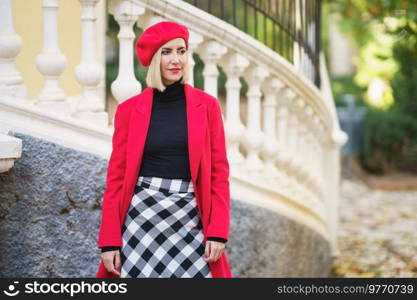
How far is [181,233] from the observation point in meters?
3.13

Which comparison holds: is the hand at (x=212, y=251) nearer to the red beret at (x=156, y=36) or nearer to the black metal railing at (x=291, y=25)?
the red beret at (x=156, y=36)

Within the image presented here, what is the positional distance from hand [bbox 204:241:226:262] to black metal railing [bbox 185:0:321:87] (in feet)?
5.70

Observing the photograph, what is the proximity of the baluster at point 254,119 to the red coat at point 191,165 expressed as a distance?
4.83 feet

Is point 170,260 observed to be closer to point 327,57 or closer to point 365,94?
point 365,94

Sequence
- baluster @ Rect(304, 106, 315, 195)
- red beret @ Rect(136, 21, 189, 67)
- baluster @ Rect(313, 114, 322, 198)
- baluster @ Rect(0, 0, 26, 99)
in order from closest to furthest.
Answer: red beret @ Rect(136, 21, 189, 67)
baluster @ Rect(0, 0, 26, 99)
baluster @ Rect(304, 106, 315, 195)
baluster @ Rect(313, 114, 322, 198)

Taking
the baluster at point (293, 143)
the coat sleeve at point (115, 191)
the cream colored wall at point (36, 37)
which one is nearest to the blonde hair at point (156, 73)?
the coat sleeve at point (115, 191)

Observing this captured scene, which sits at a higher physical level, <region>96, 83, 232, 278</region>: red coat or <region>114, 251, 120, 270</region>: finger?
<region>96, 83, 232, 278</region>: red coat

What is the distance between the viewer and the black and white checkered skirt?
3.11m

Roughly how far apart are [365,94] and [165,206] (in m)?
14.4

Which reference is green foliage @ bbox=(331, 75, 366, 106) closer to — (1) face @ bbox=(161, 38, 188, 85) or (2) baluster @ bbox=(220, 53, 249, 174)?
(2) baluster @ bbox=(220, 53, 249, 174)

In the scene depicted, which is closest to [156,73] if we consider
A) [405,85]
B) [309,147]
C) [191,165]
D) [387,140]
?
[191,165]

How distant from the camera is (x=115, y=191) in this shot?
10.3 ft

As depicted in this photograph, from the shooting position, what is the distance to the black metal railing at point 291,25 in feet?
15.6

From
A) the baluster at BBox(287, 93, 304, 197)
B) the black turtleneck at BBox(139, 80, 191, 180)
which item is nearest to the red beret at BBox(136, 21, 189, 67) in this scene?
the black turtleneck at BBox(139, 80, 191, 180)
